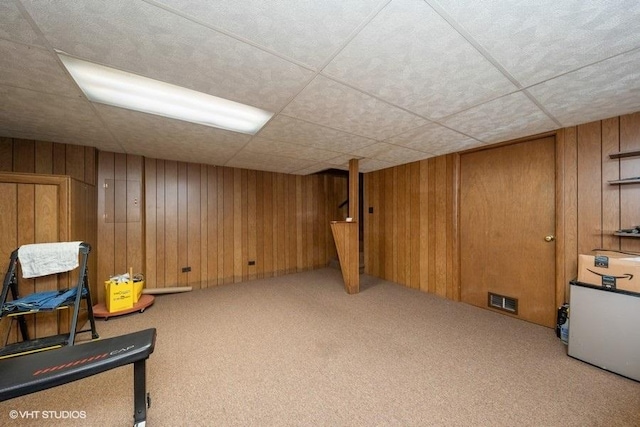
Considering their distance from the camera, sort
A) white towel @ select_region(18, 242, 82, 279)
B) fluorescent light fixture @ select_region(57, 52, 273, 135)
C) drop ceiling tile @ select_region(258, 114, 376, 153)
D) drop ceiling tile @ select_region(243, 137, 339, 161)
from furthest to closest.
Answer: drop ceiling tile @ select_region(243, 137, 339, 161) → drop ceiling tile @ select_region(258, 114, 376, 153) → white towel @ select_region(18, 242, 82, 279) → fluorescent light fixture @ select_region(57, 52, 273, 135)

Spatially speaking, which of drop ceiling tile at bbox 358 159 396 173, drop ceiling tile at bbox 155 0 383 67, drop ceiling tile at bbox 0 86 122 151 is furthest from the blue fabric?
drop ceiling tile at bbox 358 159 396 173

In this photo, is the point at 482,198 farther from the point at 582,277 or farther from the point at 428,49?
the point at 428,49

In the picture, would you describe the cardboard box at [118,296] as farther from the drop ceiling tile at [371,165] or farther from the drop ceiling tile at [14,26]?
the drop ceiling tile at [371,165]

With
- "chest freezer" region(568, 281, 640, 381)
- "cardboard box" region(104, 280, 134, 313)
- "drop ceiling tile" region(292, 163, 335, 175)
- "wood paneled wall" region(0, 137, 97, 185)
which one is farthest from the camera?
"drop ceiling tile" region(292, 163, 335, 175)

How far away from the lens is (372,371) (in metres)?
1.78

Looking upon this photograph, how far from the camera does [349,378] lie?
1699 mm

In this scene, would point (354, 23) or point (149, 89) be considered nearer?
point (354, 23)

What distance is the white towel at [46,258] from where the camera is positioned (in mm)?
1965

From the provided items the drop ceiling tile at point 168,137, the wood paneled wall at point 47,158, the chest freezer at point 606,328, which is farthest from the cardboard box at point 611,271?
the wood paneled wall at point 47,158

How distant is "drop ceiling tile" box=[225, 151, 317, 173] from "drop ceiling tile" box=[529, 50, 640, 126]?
2811 millimetres

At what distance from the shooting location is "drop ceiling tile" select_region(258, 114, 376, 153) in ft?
7.47

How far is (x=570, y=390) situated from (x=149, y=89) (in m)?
3.74

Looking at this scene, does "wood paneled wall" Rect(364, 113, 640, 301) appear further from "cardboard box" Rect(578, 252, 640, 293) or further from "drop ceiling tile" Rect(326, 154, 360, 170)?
→ "drop ceiling tile" Rect(326, 154, 360, 170)

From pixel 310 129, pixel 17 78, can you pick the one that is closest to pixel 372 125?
pixel 310 129
